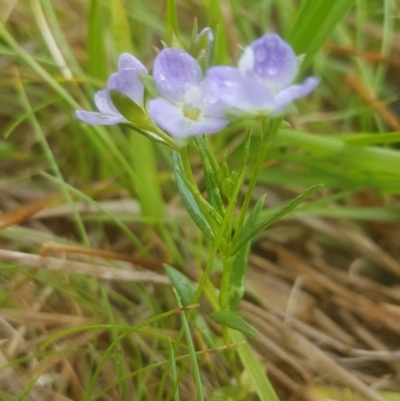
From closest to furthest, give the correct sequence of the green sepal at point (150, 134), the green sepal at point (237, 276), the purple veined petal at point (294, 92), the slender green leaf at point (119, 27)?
the purple veined petal at point (294, 92)
the green sepal at point (150, 134)
the green sepal at point (237, 276)
the slender green leaf at point (119, 27)

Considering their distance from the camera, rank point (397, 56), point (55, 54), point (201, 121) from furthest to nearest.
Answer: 1. point (397, 56)
2. point (55, 54)
3. point (201, 121)

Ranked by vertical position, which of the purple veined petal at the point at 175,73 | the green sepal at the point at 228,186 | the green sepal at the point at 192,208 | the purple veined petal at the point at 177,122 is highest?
the purple veined petal at the point at 175,73

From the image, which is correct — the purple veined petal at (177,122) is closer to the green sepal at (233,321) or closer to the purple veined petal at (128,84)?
the purple veined petal at (128,84)

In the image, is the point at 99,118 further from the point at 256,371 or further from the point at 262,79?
the point at 256,371

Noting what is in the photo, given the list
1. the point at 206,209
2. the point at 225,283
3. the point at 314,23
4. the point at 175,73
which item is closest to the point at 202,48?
the point at 175,73

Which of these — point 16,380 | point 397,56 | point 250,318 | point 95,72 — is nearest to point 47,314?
point 16,380

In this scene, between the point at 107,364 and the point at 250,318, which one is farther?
the point at 250,318

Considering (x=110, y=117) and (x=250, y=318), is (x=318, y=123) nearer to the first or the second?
(x=250, y=318)

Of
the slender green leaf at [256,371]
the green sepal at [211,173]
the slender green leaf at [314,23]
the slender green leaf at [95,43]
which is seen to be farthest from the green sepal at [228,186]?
the slender green leaf at [95,43]

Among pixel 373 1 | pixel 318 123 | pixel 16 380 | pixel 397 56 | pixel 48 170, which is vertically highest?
pixel 373 1
